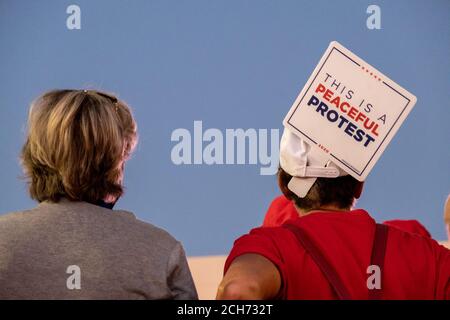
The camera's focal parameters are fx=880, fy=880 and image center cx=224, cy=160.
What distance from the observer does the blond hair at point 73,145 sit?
1713 millimetres

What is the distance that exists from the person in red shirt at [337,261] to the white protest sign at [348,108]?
0.41 feet

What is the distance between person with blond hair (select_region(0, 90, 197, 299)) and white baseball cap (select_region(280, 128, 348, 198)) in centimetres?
27

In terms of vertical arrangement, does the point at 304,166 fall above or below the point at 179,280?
above

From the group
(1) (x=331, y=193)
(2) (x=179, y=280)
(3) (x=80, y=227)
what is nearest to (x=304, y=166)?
(1) (x=331, y=193)

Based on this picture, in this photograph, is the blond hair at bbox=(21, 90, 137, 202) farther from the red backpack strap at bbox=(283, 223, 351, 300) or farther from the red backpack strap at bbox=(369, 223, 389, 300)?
the red backpack strap at bbox=(369, 223, 389, 300)

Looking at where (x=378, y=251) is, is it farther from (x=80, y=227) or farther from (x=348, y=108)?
(x=80, y=227)

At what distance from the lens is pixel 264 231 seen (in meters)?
1.63

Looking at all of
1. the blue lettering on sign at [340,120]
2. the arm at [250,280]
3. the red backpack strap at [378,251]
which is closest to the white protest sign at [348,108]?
the blue lettering on sign at [340,120]

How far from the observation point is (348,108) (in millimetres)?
1744

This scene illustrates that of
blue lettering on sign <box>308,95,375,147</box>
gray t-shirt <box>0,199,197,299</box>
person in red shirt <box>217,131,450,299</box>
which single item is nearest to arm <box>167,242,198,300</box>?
gray t-shirt <box>0,199,197,299</box>

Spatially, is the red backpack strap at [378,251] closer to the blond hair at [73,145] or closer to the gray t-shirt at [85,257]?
the gray t-shirt at [85,257]

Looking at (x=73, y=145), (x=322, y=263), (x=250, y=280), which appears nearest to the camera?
(x=250, y=280)

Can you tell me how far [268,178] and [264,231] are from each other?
1.79m

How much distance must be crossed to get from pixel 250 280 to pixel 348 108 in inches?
17.4
